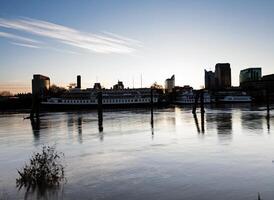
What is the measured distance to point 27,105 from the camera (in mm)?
157250

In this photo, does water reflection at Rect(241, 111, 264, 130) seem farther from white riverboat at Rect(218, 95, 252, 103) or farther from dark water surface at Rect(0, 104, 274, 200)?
white riverboat at Rect(218, 95, 252, 103)

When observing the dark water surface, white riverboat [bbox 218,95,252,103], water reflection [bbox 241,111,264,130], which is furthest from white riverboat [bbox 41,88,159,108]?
A: the dark water surface

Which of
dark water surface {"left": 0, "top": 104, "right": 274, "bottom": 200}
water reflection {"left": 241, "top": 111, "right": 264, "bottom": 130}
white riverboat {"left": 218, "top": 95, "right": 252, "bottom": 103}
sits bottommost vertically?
water reflection {"left": 241, "top": 111, "right": 264, "bottom": 130}

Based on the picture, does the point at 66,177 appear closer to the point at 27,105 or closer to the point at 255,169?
the point at 255,169

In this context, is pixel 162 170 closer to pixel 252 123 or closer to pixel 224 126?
pixel 224 126

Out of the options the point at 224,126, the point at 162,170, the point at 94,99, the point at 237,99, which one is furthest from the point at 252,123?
the point at 237,99

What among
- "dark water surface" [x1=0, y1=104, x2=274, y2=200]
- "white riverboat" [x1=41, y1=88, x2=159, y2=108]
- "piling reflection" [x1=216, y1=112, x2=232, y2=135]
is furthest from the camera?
"white riverboat" [x1=41, y1=88, x2=159, y2=108]

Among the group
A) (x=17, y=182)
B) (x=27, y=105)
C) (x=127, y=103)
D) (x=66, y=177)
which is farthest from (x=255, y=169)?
(x=27, y=105)

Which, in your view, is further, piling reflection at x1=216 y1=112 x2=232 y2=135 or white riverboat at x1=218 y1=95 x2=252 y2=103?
white riverboat at x1=218 y1=95 x2=252 y2=103

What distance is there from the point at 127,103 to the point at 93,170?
122 meters

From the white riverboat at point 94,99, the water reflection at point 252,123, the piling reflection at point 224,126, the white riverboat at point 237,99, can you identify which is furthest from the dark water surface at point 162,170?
the white riverboat at point 237,99

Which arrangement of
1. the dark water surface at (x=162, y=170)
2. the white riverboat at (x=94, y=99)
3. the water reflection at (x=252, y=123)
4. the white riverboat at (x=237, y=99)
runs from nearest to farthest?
the dark water surface at (x=162, y=170) → the water reflection at (x=252, y=123) → the white riverboat at (x=94, y=99) → the white riverboat at (x=237, y=99)

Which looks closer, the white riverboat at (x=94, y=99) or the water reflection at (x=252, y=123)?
the water reflection at (x=252, y=123)

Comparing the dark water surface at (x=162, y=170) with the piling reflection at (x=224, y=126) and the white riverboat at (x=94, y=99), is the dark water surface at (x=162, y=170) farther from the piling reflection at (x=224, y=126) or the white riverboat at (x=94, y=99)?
the white riverboat at (x=94, y=99)
